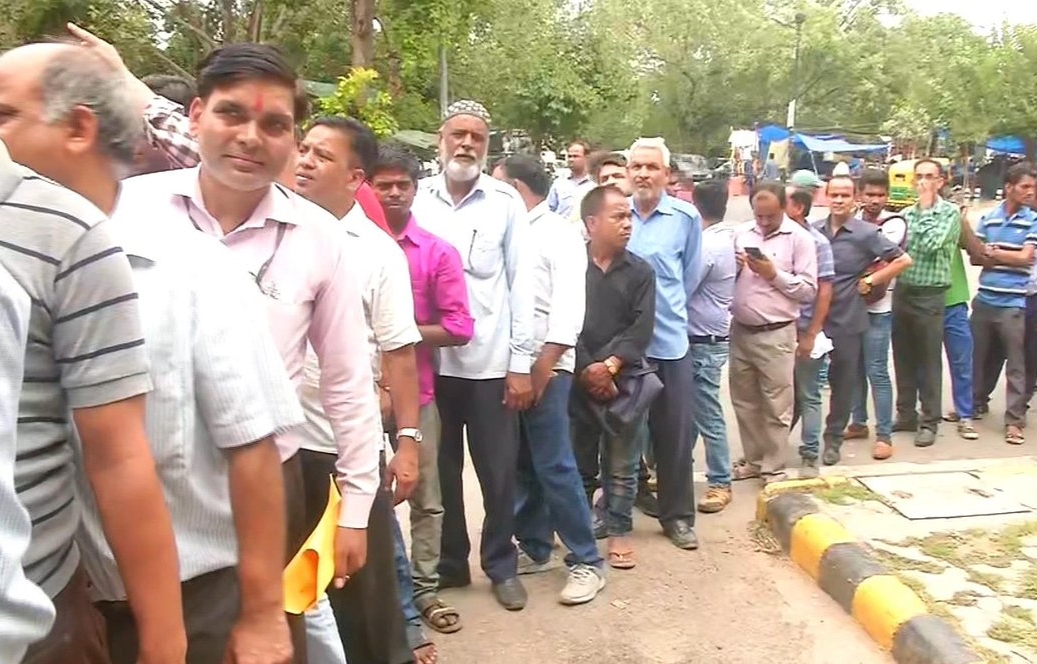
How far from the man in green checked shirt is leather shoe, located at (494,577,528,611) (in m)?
3.57

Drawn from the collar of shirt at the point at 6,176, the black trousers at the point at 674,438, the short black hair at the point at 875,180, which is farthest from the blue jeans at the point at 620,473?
the collar of shirt at the point at 6,176

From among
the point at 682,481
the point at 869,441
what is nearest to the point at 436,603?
the point at 682,481

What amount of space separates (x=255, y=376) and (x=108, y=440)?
1.24ft

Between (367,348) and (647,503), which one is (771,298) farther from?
(367,348)

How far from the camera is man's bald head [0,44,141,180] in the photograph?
1.60 metres

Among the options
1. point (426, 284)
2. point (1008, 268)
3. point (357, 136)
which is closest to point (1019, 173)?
point (1008, 268)

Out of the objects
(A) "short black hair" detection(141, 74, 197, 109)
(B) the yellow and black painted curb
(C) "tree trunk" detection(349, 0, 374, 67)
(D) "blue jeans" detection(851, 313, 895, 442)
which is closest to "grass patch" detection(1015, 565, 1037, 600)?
(B) the yellow and black painted curb

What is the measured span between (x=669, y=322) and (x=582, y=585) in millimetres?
1332

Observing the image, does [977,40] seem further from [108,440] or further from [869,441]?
[108,440]

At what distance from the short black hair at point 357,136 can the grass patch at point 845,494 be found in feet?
9.93

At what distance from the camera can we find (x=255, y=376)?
1875 mm

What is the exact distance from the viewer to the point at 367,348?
2586 mm

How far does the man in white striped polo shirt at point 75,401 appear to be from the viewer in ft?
4.65

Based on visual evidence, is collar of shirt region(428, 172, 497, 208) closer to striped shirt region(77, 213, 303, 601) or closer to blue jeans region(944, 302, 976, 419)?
striped shirt region(77, 213, 303, 601)
